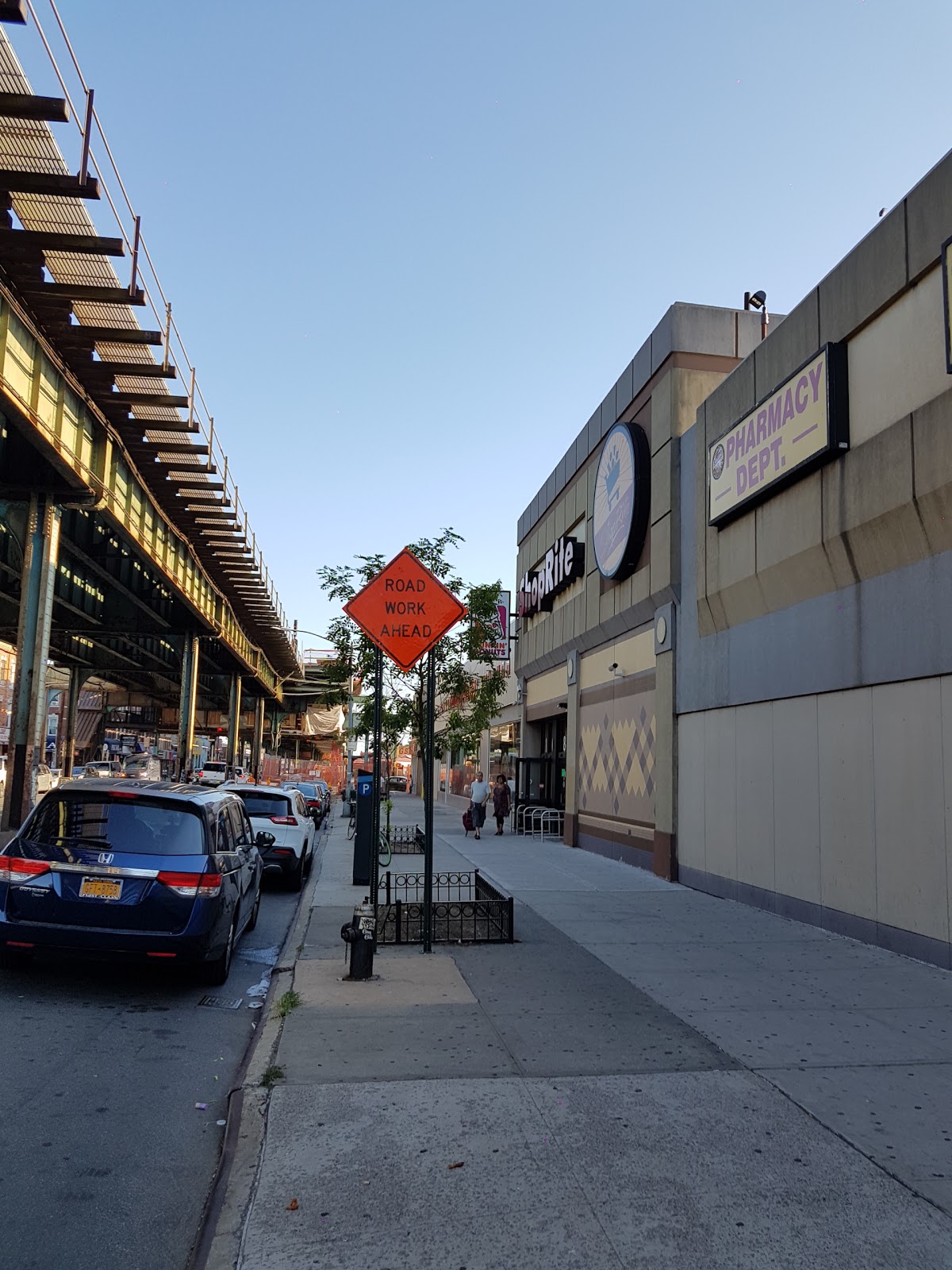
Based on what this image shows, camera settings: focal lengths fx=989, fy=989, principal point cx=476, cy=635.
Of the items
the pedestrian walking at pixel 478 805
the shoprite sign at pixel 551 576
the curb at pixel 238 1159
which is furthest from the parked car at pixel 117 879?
the pedestrian walking at pixel 478 805

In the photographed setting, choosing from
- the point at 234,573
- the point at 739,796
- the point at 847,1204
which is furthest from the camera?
the point at 234,573

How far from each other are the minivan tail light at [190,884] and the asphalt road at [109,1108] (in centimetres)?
84

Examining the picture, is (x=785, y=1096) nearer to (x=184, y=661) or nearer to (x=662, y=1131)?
(x=662, y=1131)

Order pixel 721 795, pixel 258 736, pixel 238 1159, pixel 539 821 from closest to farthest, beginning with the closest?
1. pixel 238 1159
2. pixel 721 795
3. pixel 539 821
4. pixel 258 736

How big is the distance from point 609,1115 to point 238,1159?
1.79 metres

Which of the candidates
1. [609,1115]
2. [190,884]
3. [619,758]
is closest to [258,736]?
[619,758]

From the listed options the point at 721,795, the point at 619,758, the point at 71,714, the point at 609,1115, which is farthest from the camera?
the point at 71,714

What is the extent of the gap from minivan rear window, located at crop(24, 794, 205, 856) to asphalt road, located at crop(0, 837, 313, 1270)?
3.71ft

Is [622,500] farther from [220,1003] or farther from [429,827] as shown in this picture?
[220,1003]

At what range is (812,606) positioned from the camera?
11.2m

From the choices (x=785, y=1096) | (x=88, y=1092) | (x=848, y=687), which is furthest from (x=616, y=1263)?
(x=848, y=687)

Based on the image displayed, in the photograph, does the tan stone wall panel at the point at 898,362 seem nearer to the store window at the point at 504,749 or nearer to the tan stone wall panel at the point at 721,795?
the tan stone wall panel at the point at 721,795

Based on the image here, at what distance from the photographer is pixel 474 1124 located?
4.74 meters

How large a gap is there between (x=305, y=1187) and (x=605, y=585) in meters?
16.2
